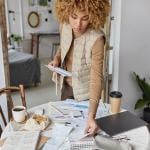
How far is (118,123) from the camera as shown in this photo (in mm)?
1523

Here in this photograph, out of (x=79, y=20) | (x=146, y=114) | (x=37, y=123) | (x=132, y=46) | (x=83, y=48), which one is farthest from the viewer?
(x=146, y=114)

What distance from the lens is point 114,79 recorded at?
9.48 feet

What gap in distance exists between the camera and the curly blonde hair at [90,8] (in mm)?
1534

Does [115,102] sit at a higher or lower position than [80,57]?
lower

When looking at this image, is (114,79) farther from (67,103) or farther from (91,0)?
(91,0)

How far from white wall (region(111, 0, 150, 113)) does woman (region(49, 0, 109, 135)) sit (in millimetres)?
1045

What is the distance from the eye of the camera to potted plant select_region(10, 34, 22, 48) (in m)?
2.45

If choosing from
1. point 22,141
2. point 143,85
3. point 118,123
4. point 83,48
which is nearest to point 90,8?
point 83,48

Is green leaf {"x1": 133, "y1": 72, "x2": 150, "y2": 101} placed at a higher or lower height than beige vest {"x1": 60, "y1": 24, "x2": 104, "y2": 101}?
lower

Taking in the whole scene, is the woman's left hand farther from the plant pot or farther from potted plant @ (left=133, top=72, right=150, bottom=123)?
the plant pot

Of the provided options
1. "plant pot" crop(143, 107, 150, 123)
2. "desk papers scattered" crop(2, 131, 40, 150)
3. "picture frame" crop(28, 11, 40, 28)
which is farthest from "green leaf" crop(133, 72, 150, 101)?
"desk papers scattered" crop(2, 131, 40, 150)

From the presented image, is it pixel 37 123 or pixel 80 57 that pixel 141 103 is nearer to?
pixel 80 57

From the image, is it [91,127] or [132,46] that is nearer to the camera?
[91,127]

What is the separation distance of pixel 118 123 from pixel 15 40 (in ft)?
4.68
